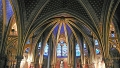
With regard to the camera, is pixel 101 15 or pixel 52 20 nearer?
pixel 101 15

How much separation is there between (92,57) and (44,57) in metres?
6.70

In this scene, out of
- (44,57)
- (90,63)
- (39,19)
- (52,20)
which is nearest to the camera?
(39,19)

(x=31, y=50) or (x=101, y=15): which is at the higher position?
(x=101, y=15)

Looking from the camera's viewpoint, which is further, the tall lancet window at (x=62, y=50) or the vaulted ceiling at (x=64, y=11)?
the tall lancet window at (x=62, y=50)

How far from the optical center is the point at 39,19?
63.1 ft

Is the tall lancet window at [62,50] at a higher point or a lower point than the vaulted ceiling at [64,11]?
lower

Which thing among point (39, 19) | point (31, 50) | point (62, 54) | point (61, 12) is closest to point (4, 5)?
point (39, 19)

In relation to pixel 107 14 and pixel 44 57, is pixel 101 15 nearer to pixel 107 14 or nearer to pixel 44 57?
pixel 107 14

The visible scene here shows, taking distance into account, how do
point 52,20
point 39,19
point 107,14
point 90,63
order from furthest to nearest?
1. point 90,63
2. point 52,20
3. point 39,19
4. point 107,14

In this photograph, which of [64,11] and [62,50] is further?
[62,50]

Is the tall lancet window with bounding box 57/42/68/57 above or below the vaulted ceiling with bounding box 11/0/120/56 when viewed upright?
below

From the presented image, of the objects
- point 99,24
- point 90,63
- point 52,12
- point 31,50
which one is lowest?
point 90,63

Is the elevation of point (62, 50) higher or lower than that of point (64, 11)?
lower

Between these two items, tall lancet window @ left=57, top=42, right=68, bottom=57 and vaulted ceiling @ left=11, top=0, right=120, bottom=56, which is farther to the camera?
tall lancet window @ left=57, top=42, right=68, bottom=57
